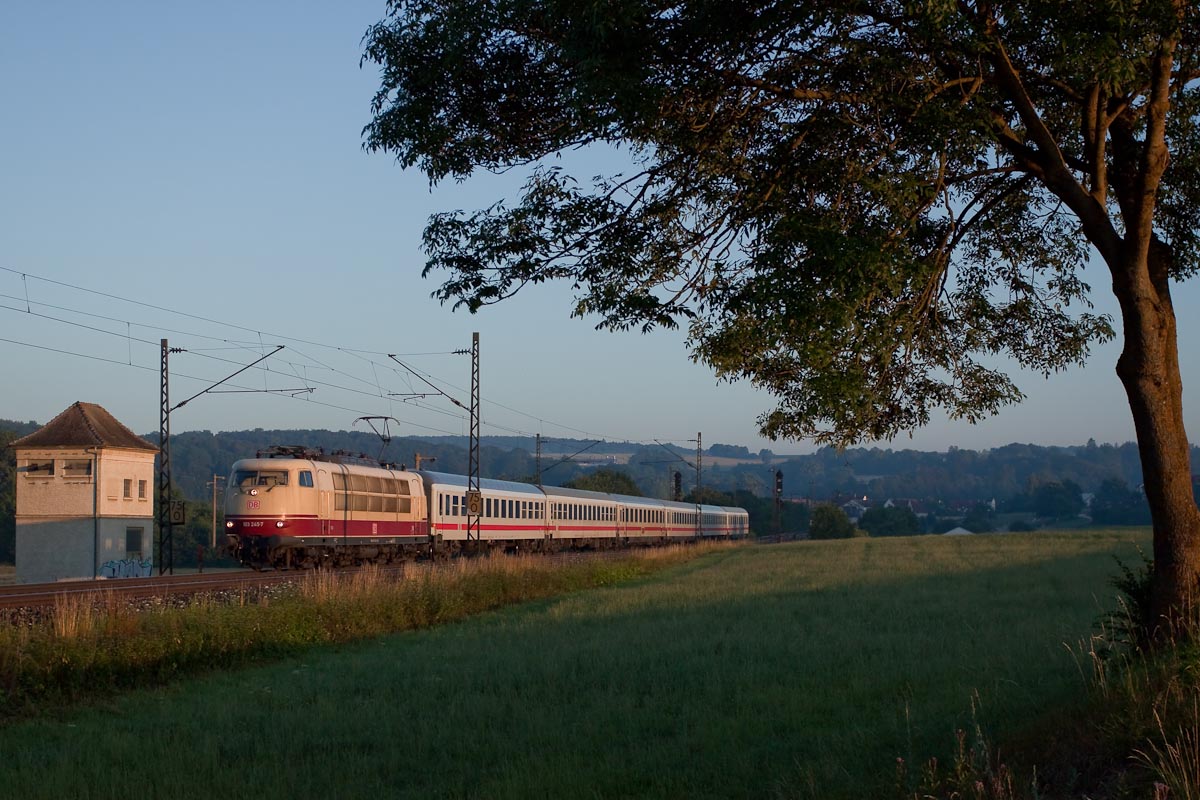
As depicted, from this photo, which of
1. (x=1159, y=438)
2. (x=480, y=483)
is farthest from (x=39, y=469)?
(x=1159, y=438)

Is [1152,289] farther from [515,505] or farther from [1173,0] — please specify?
[515,505]

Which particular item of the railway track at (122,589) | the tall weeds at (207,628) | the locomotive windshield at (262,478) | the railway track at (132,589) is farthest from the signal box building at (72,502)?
the tall weeds at (207,628)

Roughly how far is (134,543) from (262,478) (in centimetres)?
1861

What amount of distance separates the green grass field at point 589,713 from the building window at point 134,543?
104 ft

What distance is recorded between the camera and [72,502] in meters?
44.9

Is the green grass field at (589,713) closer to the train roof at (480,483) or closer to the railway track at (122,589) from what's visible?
the railway track at (122,589)

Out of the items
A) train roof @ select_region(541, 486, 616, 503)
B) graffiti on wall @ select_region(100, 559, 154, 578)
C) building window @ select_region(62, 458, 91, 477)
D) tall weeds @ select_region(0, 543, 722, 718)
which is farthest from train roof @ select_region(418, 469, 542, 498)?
tall weeds @ select_region(0, 543, 722, 718)

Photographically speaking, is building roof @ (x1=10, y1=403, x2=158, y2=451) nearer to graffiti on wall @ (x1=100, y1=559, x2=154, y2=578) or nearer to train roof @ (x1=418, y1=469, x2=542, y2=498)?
graffiti on wall @ (x1=100, y1=559, x2=154, y2=578)

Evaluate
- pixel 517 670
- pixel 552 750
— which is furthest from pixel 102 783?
pixel 517 670

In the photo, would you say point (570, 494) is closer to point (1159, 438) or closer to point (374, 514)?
point (374, 514)

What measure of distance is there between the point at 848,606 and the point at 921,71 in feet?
44.6

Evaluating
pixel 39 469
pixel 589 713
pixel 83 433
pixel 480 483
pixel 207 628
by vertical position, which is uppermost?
pixel 83 433

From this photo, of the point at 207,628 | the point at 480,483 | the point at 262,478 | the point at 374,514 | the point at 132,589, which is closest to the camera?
the point at 207,628

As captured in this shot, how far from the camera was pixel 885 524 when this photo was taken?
134 meters
